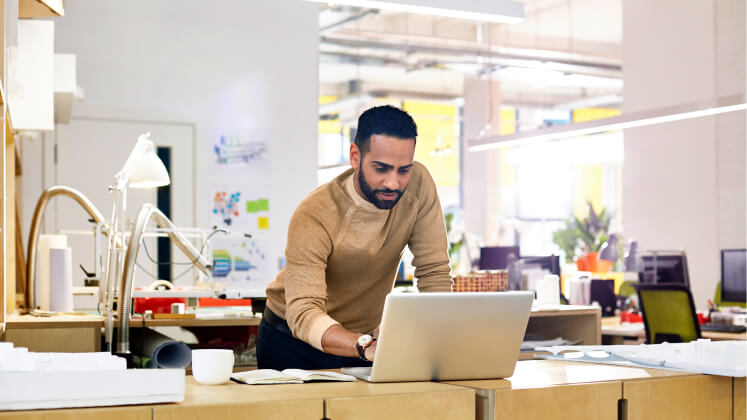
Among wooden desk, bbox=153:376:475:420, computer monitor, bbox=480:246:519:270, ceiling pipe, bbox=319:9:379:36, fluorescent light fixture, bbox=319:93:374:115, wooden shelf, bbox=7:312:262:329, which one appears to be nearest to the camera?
wooden desk, bbox=153:376:475:420

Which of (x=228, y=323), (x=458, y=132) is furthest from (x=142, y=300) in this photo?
(x=458, y=132)

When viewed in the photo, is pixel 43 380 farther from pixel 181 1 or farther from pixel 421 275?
pixel 181 1

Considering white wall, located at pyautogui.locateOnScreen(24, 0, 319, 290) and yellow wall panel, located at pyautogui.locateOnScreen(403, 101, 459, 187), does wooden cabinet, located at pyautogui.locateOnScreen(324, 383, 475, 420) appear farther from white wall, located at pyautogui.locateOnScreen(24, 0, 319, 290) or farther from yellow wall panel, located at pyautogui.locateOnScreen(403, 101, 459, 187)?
yellow wall panel, located at pyautogui.locateOnScreen(403, 101, 459, 187)

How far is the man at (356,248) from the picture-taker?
242cm

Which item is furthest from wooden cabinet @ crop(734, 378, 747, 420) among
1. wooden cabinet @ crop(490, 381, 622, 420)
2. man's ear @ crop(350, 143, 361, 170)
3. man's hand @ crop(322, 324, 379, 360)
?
man's ear @ crop(350, 143, 361, 170)

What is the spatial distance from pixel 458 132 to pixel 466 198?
9.95 ft

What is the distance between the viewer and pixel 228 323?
12.7 ft

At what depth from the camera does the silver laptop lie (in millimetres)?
1950

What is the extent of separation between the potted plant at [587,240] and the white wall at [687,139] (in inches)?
28.7

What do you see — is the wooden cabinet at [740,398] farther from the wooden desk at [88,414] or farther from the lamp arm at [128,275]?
the lamp arm at [128,275]

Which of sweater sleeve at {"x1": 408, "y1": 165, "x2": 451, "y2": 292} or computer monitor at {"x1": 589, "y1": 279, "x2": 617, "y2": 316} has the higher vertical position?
sweater sleeve at {"x1": 408, "y1": 165, "x2": 451, "y2": 292}

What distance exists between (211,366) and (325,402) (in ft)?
1.15

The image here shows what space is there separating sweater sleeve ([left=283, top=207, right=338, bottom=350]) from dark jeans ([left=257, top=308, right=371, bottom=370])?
0.31 m

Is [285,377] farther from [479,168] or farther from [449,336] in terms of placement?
[479,168]
